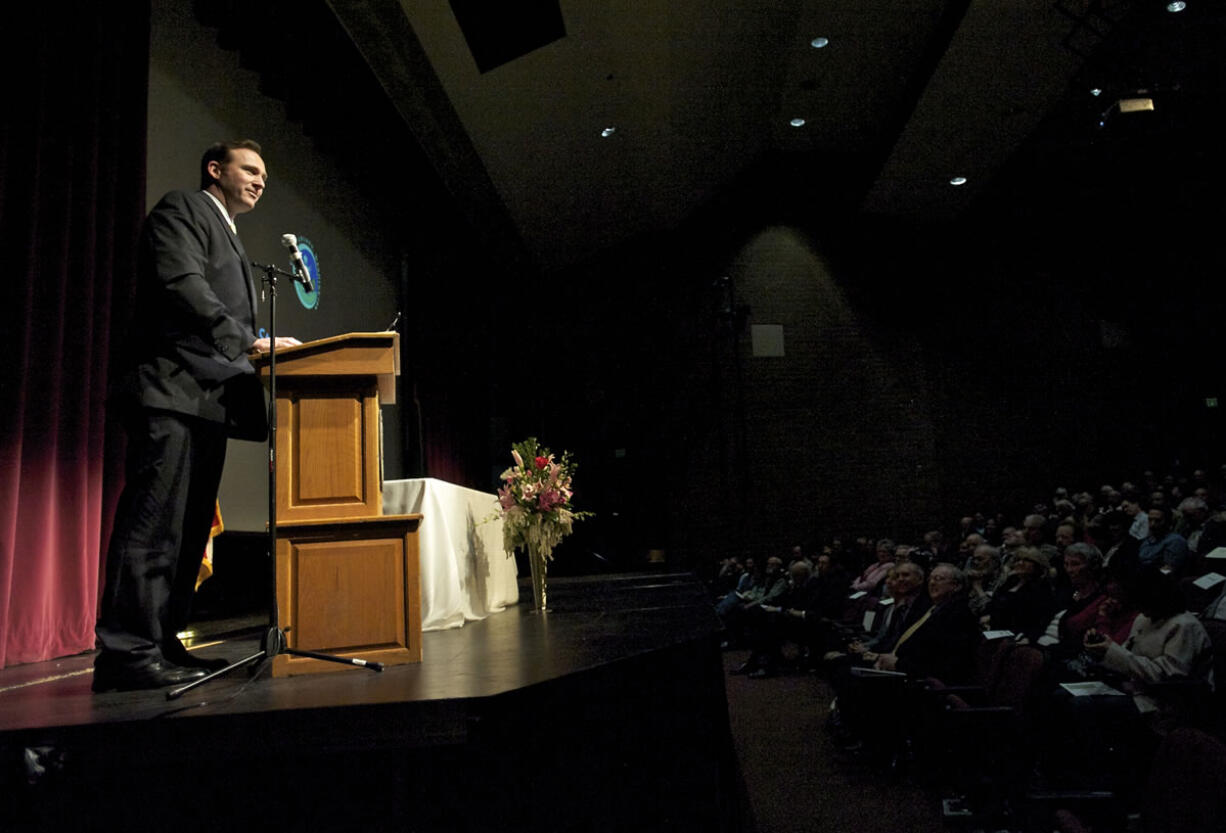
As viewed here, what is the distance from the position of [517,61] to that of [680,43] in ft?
6.26

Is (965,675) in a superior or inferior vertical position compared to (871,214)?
inferior

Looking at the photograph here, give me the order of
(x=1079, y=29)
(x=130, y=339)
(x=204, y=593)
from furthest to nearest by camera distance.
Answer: (x=1079, y=29)
(x=204, y=593)
(x=130, y=339)

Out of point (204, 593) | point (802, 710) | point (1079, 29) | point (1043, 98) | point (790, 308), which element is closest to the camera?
point (204, 593)

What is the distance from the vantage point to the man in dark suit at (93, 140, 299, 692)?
83.6 inches

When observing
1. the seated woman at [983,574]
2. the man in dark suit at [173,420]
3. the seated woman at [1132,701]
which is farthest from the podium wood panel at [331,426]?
the seated woman at [983,574]

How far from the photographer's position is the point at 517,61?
7215 millimetres

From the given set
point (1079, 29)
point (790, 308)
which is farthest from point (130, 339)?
point (790, 308)

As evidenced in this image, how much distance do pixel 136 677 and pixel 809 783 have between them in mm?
3569

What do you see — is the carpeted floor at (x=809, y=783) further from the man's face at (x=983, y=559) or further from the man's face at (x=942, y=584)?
the man's face at (x=983, y=559)

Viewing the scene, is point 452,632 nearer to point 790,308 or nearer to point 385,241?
point 385,241

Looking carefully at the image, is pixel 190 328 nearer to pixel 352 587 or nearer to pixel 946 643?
pixel 352 587

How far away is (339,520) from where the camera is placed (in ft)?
8.02

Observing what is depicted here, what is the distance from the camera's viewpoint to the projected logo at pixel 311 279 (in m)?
6.37

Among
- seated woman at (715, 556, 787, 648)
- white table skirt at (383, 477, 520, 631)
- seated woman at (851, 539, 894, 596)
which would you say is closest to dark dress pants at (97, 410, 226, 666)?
white table skirt at (383, 477, 520, 631)
